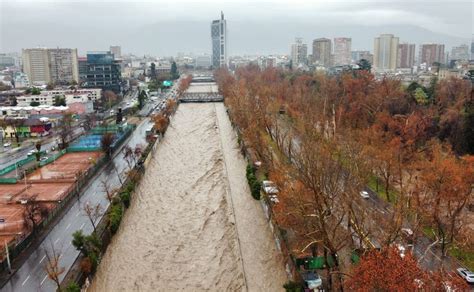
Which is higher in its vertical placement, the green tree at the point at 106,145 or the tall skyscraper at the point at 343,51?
the tall skyscraper at the point at 343,51

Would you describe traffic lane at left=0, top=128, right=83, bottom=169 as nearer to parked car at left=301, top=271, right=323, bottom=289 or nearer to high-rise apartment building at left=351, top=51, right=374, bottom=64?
parked car at left=301, top=271, right=323, bottom=289

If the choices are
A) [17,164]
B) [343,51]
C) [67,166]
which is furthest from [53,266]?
[343,51]

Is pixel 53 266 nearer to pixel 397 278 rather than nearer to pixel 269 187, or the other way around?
pixel 397 278

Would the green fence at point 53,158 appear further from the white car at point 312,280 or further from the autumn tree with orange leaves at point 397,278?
the autumn tree with orange leaves at point 397,278

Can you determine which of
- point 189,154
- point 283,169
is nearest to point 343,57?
point 189,154

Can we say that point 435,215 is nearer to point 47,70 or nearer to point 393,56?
point 47,70

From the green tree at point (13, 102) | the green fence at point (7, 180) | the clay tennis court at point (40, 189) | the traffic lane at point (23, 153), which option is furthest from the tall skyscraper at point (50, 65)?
the green fence at point (7, 180)
